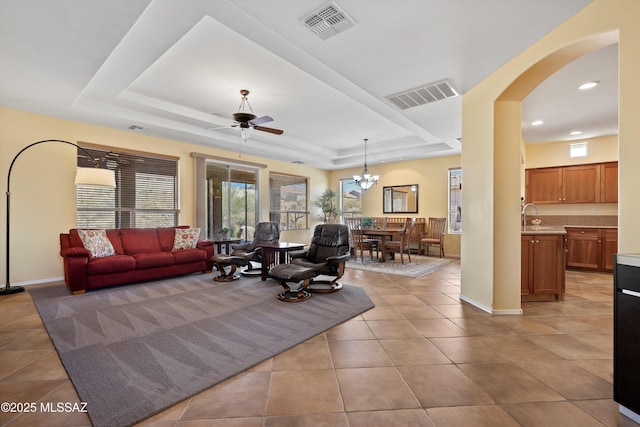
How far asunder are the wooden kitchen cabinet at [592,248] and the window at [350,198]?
17.7 feet

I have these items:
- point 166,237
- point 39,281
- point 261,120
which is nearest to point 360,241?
point 261,120

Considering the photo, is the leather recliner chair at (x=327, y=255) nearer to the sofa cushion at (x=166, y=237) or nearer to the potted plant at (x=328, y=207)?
the sofa cushion at (x=166, y=237)

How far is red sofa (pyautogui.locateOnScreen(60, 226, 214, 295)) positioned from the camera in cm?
413

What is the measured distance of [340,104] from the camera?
16.2ft

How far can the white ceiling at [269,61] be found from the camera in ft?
8.01

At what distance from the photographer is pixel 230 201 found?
24.4ft

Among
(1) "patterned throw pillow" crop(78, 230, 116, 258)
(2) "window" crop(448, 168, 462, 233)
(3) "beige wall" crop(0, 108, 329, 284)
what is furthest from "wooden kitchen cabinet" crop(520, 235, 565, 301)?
(3) "beige wall" crop(0, 108, 329, 284)

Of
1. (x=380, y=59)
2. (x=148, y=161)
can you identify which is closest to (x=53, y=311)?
(x=148, y=161)

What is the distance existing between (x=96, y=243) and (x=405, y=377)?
15.8ft

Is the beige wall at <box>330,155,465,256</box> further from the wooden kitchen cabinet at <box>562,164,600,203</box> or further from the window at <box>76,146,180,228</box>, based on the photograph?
the window at <box>76,146,180,228</box>

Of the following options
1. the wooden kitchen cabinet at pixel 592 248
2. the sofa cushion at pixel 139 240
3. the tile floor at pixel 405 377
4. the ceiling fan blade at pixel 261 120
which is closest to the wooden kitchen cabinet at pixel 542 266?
the tile floor at pixel 405 377

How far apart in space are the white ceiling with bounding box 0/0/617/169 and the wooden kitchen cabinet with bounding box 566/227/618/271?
1923 millimetres

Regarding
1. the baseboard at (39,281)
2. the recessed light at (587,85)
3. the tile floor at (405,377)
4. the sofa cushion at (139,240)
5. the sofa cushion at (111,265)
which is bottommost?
the tile floor at (405,377)

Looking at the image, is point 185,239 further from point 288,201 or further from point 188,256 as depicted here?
point 288,201
